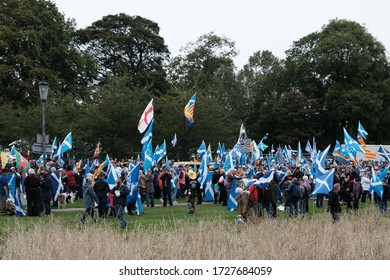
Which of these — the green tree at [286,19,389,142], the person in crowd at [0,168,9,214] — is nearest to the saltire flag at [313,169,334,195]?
the person in crowd at [0,168,9,214]

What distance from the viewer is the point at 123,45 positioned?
2982 inches

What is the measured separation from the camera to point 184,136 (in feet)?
166

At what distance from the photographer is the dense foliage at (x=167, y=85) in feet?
157

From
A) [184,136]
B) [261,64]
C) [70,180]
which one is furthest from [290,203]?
[261,64]

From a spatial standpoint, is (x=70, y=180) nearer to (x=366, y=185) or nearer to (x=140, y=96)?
(x=366, y=185)

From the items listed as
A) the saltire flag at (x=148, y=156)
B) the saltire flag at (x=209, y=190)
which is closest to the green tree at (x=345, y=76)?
the saltire flag at (x=209, y=190)

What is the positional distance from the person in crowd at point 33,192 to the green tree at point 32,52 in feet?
103

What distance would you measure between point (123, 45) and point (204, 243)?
65.3m

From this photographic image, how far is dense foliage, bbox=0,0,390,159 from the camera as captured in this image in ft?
157

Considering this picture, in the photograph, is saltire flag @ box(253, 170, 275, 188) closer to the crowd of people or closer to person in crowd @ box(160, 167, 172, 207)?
the crowd of people

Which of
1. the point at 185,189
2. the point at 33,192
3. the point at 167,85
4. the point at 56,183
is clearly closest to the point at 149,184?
the point at 56,183

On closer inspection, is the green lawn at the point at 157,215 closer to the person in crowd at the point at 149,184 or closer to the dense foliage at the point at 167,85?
the person in crowd at the point at 149,184

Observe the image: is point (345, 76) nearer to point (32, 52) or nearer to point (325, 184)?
point (32, 52)
